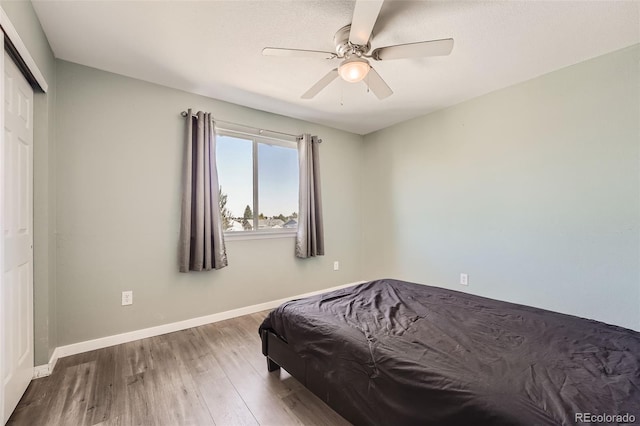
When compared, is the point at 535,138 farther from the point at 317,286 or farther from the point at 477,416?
the point at 317,286

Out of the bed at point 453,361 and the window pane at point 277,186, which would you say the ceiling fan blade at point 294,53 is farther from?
the window pane at point 277,186

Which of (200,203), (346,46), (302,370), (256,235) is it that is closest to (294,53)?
(346,46)

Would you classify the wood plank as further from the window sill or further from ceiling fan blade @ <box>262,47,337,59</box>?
ceiling fan blade @ <box>262,47,337,59</box>

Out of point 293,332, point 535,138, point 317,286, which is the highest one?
point 535,138

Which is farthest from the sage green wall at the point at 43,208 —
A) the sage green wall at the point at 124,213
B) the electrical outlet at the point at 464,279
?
the electrical outlet at the point at 464,279

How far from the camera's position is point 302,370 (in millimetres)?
1659

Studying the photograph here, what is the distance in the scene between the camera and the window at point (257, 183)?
126 inches

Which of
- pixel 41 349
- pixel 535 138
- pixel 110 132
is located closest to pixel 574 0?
pixel 535 138

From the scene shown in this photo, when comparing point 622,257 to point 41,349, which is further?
point 622,257

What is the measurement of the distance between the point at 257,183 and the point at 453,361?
2.78 meters

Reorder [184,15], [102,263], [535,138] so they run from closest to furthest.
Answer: [184,15]
[102,263]
[535,138]

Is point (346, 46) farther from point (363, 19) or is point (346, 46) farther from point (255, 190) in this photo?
point (255, 190)

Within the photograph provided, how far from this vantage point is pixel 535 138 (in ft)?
8.67

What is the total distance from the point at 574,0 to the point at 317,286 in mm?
3574
